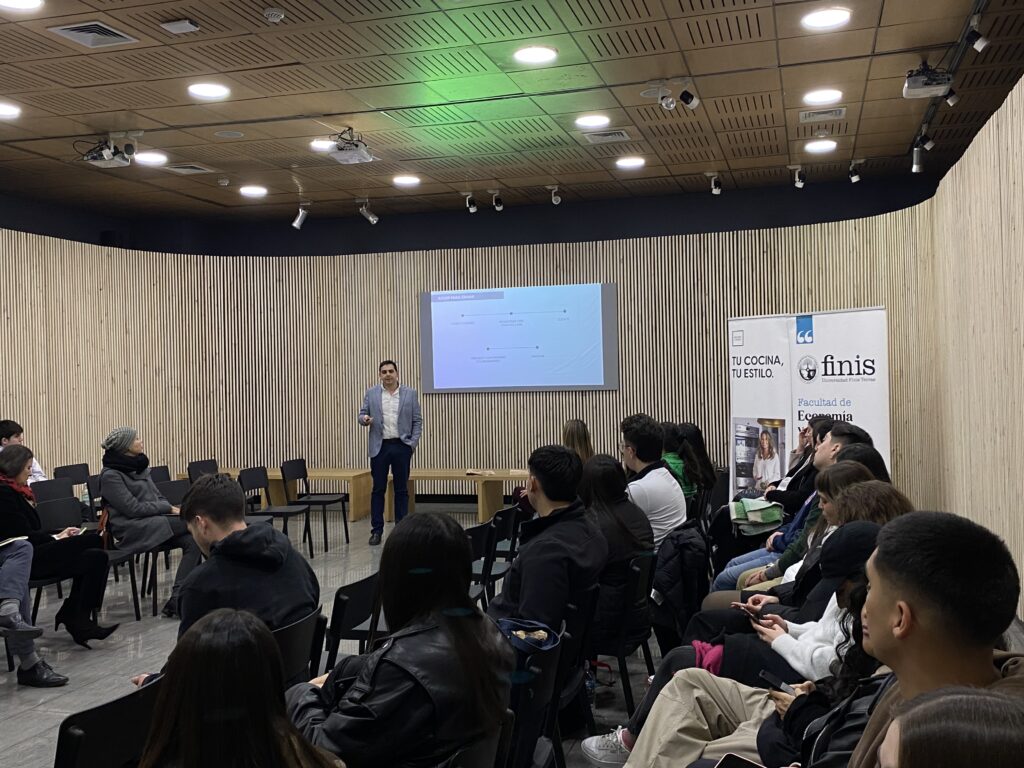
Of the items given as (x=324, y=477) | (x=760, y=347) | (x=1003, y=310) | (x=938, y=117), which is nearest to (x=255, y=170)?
(x=324, y=477)

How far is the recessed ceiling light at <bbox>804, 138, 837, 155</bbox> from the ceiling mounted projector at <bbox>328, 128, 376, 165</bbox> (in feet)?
14.6

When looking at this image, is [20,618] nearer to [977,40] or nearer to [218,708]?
[218,708]

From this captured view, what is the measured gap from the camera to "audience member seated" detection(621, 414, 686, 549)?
5.53 meters

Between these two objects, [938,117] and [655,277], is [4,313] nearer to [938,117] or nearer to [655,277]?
[655,277]

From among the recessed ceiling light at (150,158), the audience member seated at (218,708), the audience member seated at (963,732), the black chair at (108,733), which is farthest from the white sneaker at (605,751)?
the recessed ceiling light at (150,158)

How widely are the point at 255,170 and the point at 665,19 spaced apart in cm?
557

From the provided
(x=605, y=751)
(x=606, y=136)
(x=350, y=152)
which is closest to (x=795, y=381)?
(x=606, y=136)

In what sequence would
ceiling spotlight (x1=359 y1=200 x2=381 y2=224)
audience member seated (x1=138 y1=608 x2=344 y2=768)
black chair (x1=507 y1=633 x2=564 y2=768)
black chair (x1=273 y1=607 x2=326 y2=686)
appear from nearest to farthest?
1. audience member seated (x1=138 y1=608 x2=344 y2=768)
2. black chair (x1=507 y1=633 x2=564 y2=768)
3. black chair (x1=273 y1=607 x2=326 y2=686)
4. ceiling spotlight (x1=359 y1=200 x2=381 y2=224)

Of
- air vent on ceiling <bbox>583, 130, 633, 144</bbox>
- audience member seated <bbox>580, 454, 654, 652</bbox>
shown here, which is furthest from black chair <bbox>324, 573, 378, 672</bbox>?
air vent on ceiling <bbox>583, 130, 633, 144</bbox>

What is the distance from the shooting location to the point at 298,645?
3328 millimetres

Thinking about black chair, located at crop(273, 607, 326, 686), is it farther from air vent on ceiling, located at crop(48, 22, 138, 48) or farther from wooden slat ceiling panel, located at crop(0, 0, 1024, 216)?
air vent on ceiling, located at crop(48, 22, 138, 48)

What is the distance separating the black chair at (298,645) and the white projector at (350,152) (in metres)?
5.81

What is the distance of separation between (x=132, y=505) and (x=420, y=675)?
5640 mm

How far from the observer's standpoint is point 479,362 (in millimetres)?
12203
